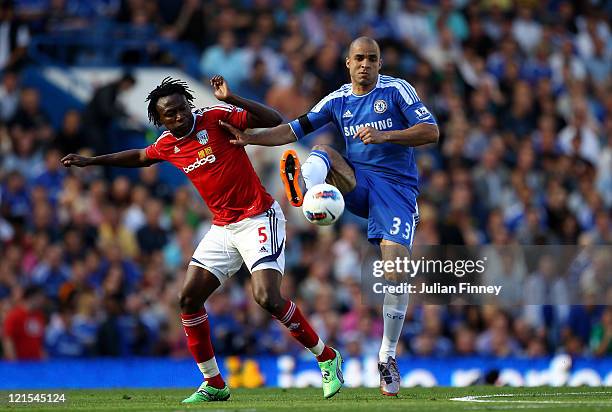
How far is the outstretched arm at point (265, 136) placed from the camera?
38.5 feet


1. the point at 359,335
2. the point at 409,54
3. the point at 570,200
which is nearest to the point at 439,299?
the point at 359,335

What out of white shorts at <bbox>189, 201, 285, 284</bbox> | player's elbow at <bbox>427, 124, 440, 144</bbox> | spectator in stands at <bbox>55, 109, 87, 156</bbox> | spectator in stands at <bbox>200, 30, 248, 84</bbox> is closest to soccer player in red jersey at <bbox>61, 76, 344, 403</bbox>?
white shorts at <bbox>189, 201, 285, 284</bbox>

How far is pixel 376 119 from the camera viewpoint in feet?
39.6

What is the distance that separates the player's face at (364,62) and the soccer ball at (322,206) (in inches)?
49.5

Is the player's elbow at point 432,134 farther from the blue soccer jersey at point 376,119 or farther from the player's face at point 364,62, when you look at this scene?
the player's face at point 364,62

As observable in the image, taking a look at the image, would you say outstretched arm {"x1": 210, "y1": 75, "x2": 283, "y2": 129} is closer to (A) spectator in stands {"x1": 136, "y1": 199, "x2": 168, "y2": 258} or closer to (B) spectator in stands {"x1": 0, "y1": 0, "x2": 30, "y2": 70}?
(A) spectator in stands {"x1": 136, "y1": 199, "x2": 168, "y2": 258}

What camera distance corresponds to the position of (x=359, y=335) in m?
18.1

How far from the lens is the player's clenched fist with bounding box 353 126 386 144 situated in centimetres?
1138

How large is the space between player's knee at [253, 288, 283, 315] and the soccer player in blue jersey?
1.01 metres

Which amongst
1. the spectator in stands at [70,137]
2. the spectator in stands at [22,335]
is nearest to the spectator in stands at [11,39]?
the spectator in stands at [70,137]

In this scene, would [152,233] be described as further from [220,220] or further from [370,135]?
[370,135]

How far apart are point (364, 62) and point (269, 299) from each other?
2267mm

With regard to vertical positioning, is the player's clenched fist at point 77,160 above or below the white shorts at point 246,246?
above

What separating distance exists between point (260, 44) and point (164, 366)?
673 centimetres
